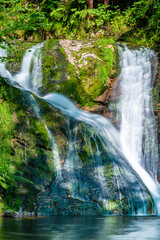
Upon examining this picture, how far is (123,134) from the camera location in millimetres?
9695

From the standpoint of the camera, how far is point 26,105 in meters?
6.86

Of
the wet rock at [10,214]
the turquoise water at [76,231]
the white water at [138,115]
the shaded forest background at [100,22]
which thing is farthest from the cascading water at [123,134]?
the shaded forest background at [100,22]

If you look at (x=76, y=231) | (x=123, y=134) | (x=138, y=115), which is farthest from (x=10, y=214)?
(x=138, y=115)

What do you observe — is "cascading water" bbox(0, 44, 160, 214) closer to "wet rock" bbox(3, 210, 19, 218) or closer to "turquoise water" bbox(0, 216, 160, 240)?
"wet rock" bbox(3, 210, 19, 218)

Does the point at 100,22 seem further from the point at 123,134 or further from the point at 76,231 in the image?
the point at 76,231

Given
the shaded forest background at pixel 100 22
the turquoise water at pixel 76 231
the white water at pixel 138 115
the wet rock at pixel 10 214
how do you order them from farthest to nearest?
the shaded forest background at pixel 100 22, the white water at pixel 138 115, the wet rock at pixel 10 214, the turquoise water at pixel 76 231

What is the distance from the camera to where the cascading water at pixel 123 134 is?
651 centimetres

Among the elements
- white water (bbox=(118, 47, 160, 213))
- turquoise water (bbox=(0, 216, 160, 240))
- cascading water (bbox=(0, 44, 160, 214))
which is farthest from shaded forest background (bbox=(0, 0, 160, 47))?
turquoise water (bbox=(0, 216, 160, 240))

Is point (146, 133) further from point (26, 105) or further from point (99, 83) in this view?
point (26, 105)

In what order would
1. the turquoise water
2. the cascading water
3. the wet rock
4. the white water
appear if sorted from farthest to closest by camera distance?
the white water, the cascading water, the wet rock, the turquoise water

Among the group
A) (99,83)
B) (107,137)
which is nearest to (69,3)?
(99,83)

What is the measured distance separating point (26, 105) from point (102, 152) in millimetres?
1985

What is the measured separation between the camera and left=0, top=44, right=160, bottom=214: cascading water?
6508 mm

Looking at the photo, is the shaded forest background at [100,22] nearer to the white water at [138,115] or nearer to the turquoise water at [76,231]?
the white water at [138,115]
